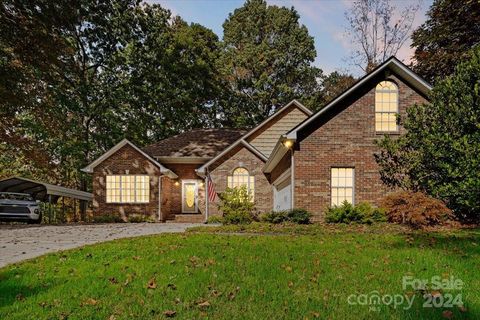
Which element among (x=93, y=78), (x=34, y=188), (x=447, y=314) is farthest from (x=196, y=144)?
(x=447, y=314)

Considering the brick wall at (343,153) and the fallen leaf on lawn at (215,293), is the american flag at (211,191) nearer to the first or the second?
the brick wall at (343,153)

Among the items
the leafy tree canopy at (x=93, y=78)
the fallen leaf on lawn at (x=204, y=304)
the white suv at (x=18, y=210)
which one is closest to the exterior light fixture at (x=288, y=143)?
the fallen leaf on lawn at (x=204, y=304)

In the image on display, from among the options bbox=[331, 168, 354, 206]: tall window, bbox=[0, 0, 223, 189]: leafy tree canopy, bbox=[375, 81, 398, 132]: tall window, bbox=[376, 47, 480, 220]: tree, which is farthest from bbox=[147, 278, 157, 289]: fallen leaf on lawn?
bbox=[0, 0, 223, 189]: leafy tree canopy

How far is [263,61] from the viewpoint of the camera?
3941 centimetres

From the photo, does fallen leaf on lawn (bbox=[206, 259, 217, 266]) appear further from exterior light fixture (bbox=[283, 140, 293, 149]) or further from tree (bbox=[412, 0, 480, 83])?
tree (bbox=[412, 0, 480, 83])

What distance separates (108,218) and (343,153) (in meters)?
14.5

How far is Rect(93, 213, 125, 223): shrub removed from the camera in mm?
22359

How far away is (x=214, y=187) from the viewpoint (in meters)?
22.2

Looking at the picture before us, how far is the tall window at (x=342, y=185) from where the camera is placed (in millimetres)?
15781

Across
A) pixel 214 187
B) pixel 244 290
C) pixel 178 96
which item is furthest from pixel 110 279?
pixel 178 96

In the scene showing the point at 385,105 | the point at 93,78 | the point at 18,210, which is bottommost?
the point at 18,210

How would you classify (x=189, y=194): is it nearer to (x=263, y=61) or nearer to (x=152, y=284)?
(x=152, y=284)

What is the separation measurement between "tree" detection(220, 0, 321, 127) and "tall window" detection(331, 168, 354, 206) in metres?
24.1

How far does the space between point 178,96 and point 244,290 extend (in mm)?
30351
